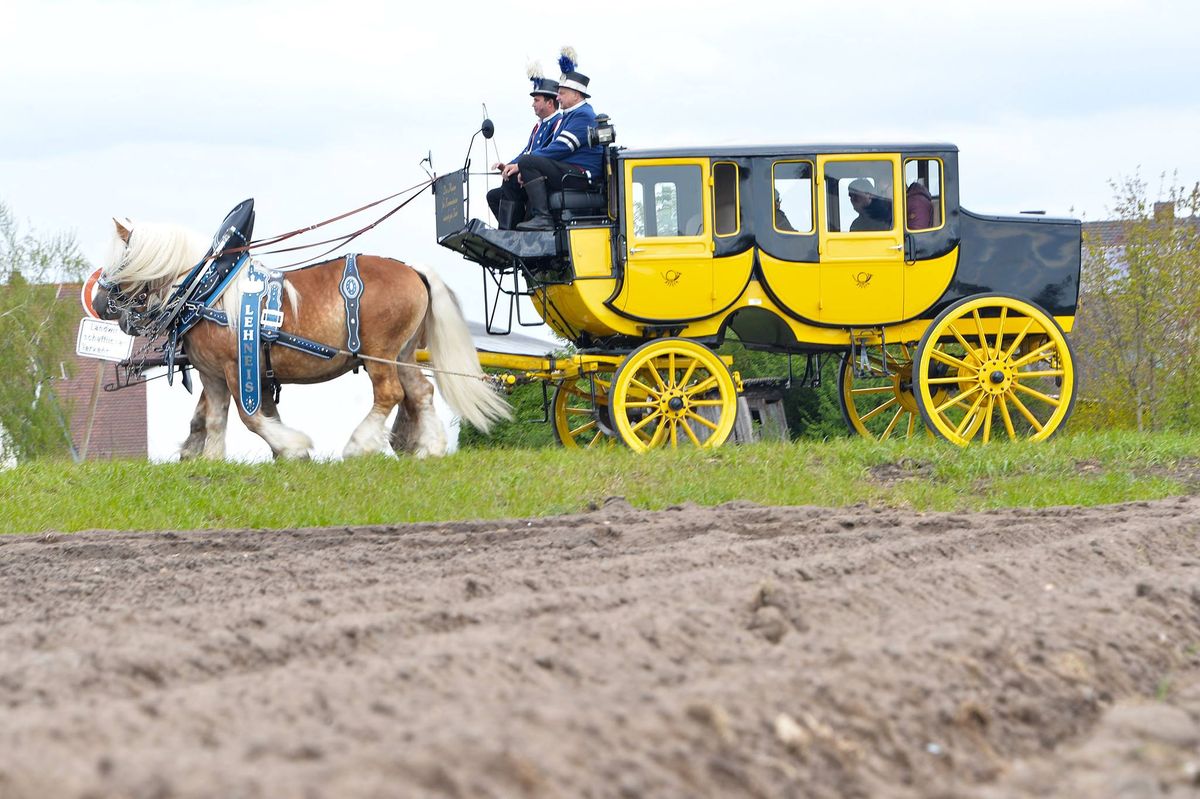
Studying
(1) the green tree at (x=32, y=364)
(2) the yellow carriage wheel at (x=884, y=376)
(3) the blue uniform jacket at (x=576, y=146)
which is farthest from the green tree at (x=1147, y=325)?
(1) the green tree at (x=32, y=364)

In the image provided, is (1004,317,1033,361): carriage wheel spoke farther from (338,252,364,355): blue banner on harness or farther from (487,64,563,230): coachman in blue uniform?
(338,252,364,355): blue banner on harness

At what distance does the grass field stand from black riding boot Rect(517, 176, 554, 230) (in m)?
1.68

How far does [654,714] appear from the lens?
3.64 m

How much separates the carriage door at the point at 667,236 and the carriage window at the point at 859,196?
960 millimetres

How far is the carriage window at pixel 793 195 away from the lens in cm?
1120

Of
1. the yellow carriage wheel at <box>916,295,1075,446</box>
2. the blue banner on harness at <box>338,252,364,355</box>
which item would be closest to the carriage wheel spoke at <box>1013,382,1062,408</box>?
the yellow carriage wheel at <box>916,295,1075,446</box>

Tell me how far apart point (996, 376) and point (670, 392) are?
2469mm

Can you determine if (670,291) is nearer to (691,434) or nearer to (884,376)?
(691,434)

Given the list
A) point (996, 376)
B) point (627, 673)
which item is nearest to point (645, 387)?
point (996, 376)

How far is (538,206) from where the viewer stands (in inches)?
437

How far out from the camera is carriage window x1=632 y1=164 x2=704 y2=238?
36.2 feet

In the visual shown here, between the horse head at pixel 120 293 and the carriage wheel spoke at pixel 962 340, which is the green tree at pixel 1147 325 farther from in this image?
the horse head at pixel 120 293

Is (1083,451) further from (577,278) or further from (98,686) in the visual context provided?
(98,686)

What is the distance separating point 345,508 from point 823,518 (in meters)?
2.90
